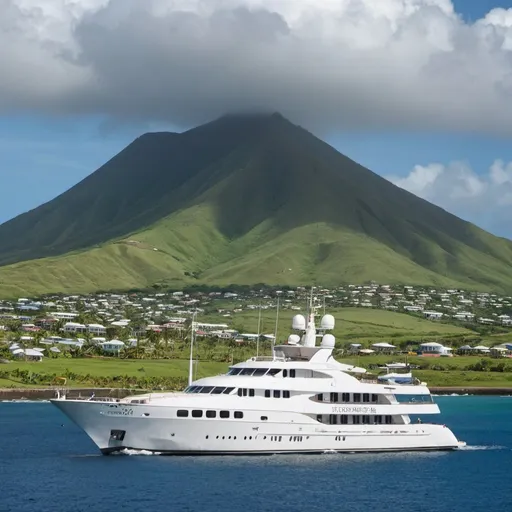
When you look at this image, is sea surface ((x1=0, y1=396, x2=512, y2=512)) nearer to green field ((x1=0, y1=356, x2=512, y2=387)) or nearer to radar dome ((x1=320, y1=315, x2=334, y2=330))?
radar dome ((x1=320, y1=315, x2=334, y2=330))

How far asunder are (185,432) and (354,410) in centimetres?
1258

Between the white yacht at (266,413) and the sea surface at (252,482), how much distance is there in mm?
1103

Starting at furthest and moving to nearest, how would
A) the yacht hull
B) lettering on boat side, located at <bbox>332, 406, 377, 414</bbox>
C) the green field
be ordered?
1. the green field
2. lettering on boat side, located at <bbox>332, 406, 377, 414</bbox>
3. the yacht hull

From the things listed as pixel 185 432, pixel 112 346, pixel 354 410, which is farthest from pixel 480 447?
pixel 112 346

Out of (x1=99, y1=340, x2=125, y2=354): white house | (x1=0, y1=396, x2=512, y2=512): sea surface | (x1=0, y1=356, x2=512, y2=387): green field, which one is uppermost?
(x1=99, y1=340, x2=125, y2=354): white house

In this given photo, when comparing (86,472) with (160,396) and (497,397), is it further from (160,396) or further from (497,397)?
(497,397)

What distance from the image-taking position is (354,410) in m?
81.0

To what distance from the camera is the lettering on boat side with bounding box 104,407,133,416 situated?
76.2 metres

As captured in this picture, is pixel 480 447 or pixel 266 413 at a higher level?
pixel 266 413

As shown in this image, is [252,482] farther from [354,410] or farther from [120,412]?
[354,410]

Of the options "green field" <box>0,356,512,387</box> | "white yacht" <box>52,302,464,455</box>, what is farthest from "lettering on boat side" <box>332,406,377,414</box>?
"green field" <box>0,356,512,387</box>

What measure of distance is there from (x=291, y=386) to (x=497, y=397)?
103546 mm

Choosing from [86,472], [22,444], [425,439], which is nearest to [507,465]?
[425,439]

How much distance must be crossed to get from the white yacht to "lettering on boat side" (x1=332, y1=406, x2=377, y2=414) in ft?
0.23
